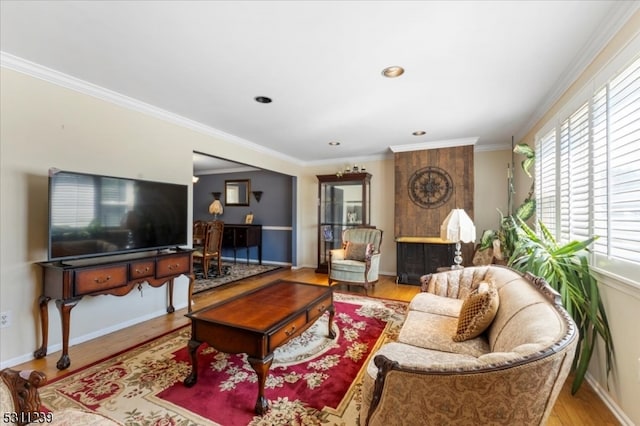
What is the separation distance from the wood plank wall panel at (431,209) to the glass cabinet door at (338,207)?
723 mm

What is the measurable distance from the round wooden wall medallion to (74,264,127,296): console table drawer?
423cm

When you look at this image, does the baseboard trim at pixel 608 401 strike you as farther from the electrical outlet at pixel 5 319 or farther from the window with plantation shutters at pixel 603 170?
the electrical outlet at pixel 5 319

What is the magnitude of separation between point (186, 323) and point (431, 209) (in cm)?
397

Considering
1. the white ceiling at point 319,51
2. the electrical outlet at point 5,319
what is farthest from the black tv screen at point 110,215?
the white ceiling at point 319,51

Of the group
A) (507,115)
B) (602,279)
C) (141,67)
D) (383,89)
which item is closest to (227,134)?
(141,67)

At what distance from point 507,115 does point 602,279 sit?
2320 millimetres

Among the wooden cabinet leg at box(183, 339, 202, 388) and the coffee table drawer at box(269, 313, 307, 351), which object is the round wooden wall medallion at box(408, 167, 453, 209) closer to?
the coffee table drawer at box(269, 313, 307, 351)

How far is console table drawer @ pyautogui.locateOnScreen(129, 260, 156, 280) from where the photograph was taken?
8.67 ft

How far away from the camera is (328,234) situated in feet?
18.9

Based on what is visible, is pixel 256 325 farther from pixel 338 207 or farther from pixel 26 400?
pixel 338 207

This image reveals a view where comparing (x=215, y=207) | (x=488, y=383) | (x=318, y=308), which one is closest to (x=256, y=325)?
(x=318, y=308)

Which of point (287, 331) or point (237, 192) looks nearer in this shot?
point (287, 331)

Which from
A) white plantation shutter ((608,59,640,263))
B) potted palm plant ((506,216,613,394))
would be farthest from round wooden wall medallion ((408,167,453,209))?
white plantation shutter ((608,59,640,263))

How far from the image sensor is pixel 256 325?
1861 mm
